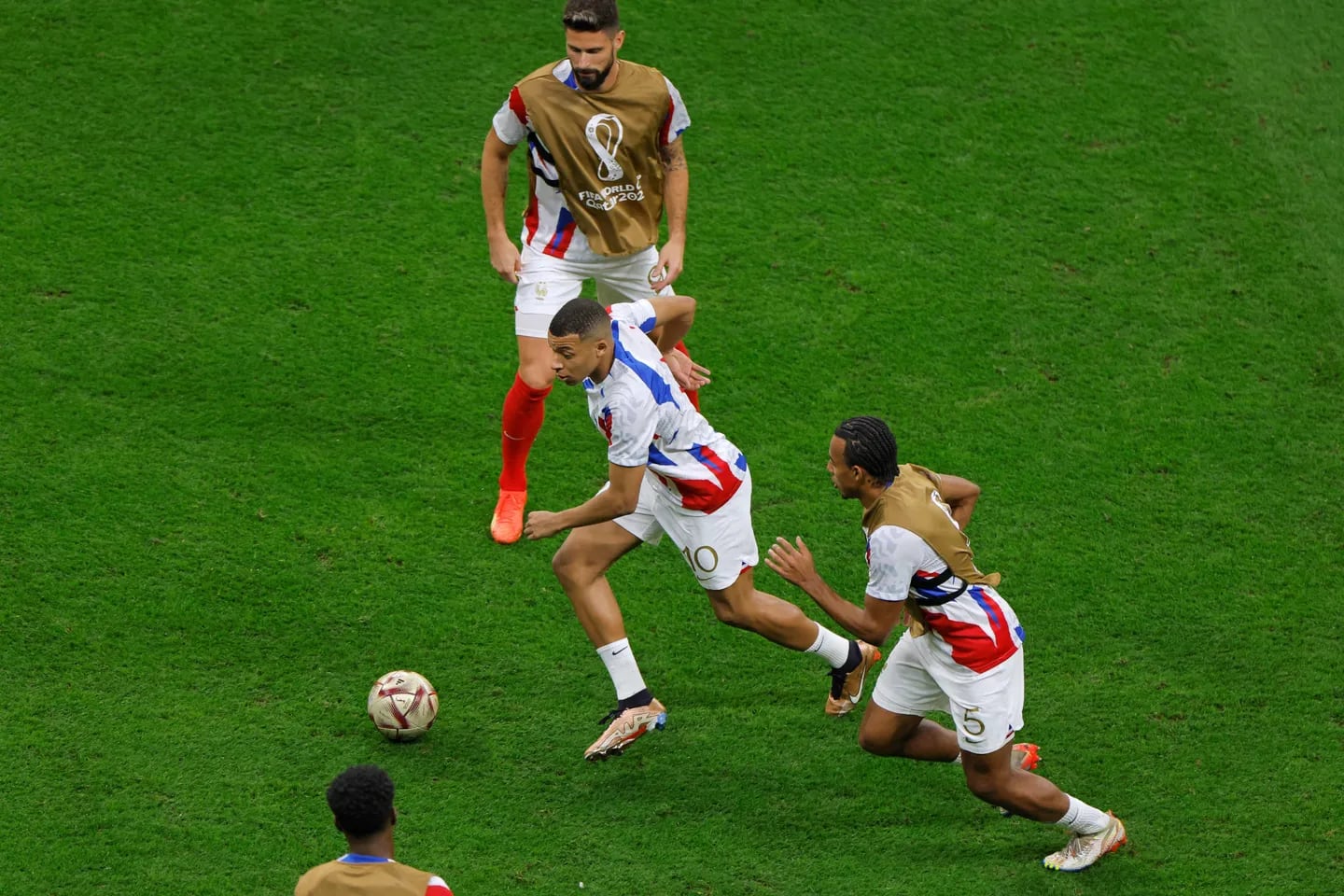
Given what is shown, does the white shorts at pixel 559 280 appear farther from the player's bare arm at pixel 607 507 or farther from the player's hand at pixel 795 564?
the player's hand at pixel 795 564

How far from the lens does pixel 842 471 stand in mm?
5020

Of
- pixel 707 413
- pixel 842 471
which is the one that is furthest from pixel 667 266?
pixel 842 471

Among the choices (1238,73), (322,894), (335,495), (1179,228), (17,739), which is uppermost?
(1238,73)

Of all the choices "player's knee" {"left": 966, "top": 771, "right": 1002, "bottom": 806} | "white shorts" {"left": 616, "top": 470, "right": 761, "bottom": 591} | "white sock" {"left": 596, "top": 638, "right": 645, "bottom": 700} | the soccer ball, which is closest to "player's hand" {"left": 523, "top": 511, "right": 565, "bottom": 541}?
"white shorts" {"left": 616, "top": 470, "right": 761, "bottom": 591}

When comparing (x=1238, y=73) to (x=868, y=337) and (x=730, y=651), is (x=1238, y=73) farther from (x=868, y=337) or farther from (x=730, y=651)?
(x=730, y=651)

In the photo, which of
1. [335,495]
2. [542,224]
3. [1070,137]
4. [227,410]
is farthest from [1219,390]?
[227,410]

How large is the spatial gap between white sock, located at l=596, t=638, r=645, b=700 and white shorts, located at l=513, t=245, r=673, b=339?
1.65 m

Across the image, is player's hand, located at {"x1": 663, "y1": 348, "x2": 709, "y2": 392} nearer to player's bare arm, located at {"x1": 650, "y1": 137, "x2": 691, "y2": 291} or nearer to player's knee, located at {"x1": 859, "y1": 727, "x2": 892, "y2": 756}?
player's bare arm, located at {"x1": 650, "y1": 137, "x2": 691, "y2": 291}

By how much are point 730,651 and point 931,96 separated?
4862 mm

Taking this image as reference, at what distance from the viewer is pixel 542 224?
6.85 metres

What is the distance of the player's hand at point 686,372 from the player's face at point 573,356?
0.55 meters

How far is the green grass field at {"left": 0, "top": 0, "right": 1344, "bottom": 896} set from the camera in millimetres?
5680

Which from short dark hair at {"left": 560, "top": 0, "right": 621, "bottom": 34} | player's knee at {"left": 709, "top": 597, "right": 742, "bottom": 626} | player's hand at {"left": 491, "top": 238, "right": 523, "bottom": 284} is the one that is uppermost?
short dark hair at {"left": 560, "top": 0, "right": 621, "bottom": 34}

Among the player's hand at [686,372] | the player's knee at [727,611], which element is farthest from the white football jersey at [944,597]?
the player's hand at [686,372]
